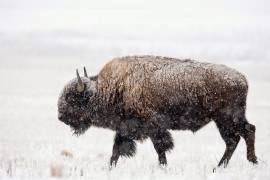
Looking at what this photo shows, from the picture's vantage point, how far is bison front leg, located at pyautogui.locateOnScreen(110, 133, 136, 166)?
8.38 m

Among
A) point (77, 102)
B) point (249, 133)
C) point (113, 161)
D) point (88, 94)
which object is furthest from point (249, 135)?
point (77, 102)

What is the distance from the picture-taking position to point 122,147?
8445 mm

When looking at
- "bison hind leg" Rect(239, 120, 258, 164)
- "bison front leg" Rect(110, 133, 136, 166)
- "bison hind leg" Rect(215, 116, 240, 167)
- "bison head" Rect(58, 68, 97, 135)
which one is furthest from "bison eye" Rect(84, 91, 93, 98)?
"bison hind leg" Rect(239, 120, 258, 164)

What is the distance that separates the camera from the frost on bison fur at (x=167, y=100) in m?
8.11

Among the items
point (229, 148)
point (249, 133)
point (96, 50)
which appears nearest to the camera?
point (249, 133)

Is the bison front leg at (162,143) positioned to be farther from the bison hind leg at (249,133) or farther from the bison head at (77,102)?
the bison head at (77,102)

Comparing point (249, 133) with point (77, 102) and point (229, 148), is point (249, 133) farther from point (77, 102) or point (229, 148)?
point (77, 102)

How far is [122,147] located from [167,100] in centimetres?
98

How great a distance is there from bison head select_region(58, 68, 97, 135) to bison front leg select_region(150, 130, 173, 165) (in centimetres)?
120

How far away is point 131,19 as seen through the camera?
1893 inches

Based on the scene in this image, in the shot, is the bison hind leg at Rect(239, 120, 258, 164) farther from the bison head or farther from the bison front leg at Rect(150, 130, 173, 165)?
the bison head

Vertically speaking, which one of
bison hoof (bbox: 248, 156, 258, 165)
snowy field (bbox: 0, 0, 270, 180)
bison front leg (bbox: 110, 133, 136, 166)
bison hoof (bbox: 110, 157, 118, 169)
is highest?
bison front leg (bbox: 110, 133, 136, 166)

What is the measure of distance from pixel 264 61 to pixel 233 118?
31842mm

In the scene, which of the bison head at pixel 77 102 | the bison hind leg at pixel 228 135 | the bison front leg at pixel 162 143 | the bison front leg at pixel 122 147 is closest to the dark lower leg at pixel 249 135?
the bison hind leg at pixel 228 135
